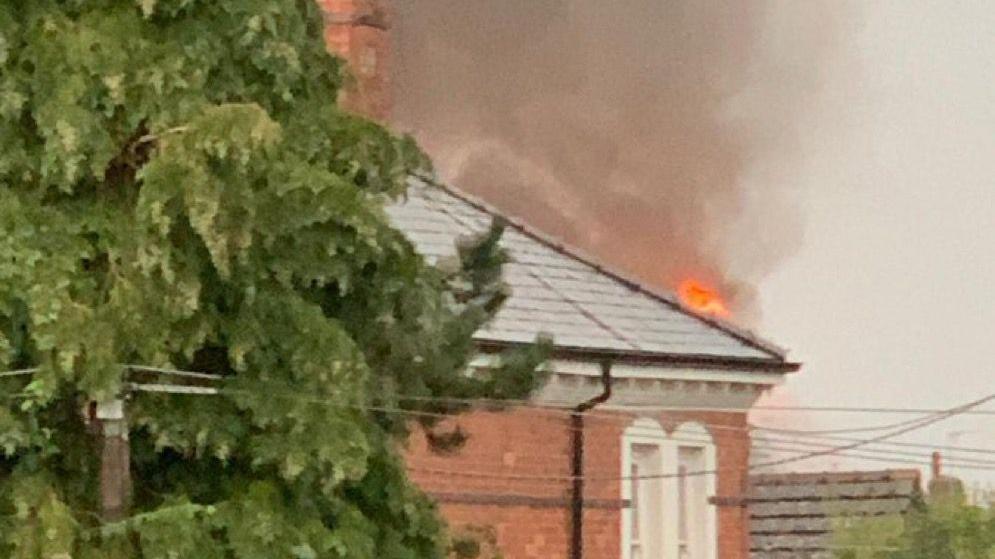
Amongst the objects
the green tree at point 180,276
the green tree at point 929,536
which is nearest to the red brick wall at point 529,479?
the green tree at point 929,536

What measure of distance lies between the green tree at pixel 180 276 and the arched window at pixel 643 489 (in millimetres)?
8901

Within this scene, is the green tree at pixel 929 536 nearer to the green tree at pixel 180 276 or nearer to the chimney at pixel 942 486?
the chimney at pixel 942 486

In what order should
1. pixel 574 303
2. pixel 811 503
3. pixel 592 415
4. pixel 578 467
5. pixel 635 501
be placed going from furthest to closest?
pixel 811 503 → pixel 635 501 → pixel 574 303 → pixel 578 467 → pixel 592 415

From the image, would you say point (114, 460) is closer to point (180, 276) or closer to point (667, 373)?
point (180, 276)

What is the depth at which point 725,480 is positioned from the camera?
2183 cm

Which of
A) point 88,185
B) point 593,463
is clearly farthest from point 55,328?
point 593,463

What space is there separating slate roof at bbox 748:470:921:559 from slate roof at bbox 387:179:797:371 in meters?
4.94

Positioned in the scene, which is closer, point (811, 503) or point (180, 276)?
point (180, 276)

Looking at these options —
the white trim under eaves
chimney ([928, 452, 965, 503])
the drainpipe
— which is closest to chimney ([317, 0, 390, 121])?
the white trim under eaves

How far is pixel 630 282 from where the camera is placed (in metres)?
21.8

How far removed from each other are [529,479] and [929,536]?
5504mm

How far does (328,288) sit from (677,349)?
28.9ft

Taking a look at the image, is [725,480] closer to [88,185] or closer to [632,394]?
[632,394]

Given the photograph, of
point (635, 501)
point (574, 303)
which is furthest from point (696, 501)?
point (574, 303)
